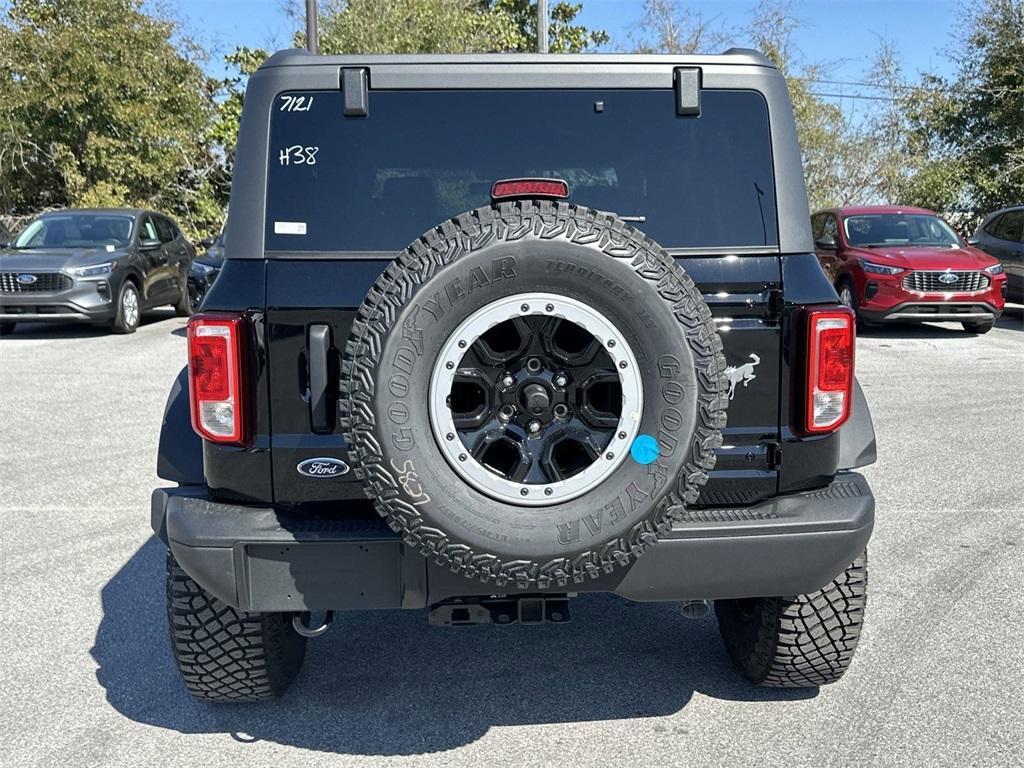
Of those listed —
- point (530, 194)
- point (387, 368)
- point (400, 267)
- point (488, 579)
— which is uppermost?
point (530, 194)

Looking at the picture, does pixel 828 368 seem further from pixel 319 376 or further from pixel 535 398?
pixel 319 376

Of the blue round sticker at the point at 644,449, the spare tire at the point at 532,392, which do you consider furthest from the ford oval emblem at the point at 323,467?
the blue round sticker at the point at 644,449

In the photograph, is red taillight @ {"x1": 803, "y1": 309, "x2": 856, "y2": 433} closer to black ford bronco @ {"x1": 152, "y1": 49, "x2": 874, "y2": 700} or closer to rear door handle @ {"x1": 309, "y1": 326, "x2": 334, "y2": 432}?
black ford bronco @ {"x1": 152, "y1": 49, "x2": 874, "y2": 700}

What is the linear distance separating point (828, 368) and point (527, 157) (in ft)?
3.49

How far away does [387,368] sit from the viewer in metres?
2.49

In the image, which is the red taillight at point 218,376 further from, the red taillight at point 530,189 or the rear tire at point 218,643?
the red taillight at point 530,189

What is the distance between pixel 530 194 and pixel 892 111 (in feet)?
84.1

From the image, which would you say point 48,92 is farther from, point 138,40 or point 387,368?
point 387,368

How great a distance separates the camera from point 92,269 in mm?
12812

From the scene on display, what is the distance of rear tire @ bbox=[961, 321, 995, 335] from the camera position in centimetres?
1297

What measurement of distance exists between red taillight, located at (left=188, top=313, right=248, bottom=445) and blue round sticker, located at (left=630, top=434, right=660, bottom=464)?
3.54ft

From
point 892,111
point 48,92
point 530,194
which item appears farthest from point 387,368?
point 892,111

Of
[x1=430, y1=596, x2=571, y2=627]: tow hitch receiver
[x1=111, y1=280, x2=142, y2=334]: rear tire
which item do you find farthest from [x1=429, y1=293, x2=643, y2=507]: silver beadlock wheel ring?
[x1=111, y1=280, x2=142, y2=334]: rear tire

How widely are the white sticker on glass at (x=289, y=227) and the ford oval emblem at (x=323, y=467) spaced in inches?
25.8
